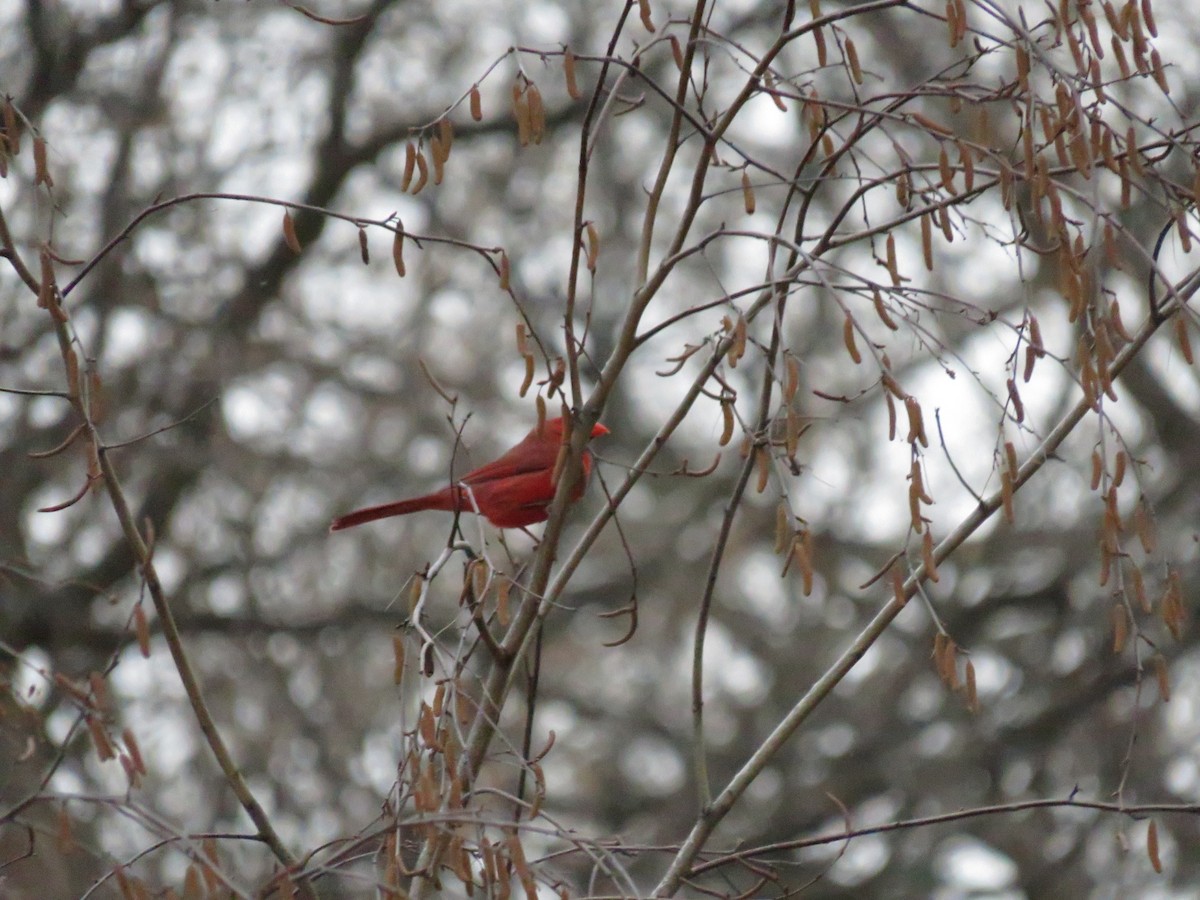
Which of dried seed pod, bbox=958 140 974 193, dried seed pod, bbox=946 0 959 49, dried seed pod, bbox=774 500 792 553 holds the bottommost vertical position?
dried seed pod, bbox=774 500 792 553

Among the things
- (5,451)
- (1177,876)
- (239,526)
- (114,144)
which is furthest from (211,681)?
(1177,876)

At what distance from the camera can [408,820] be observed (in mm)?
2334

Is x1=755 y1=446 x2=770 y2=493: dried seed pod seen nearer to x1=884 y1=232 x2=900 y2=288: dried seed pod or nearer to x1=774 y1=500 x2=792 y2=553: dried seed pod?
x1=774 y1=500 x2=792 y2=553: dried seed pod

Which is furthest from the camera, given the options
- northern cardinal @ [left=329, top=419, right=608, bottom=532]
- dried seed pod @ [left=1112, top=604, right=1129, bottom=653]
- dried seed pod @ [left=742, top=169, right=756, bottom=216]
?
northern cardinal @ [left=329, top=419, right=608, bottom=532]

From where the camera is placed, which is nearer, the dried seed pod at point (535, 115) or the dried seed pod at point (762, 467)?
the dried seed pod at point (762, 467)

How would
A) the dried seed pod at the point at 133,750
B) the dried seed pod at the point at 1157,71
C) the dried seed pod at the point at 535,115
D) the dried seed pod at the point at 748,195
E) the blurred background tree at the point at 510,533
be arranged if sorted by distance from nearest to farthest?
the dried seed pod at the point at 133,750 → the dried seed pod at the point at 1157,71 → the dried seed pod at the point at 535,115 → the dried seed pod at the point at 748,195 → the blurred background tree at the point at 510,533

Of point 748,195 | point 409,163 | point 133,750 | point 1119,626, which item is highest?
point 409,163

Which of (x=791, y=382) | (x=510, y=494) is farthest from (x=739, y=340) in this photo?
(x=510, y=494)

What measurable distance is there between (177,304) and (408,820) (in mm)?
7380

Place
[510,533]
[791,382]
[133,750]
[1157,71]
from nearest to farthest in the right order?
[133,750] → [791,382] → [1157,71] → [510,533]

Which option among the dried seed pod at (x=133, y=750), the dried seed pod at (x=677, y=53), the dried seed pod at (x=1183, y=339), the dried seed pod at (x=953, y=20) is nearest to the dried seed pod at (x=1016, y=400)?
the dried seed pod at (x=1183, y=339)

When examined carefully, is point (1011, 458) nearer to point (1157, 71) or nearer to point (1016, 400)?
point (1016, 400)

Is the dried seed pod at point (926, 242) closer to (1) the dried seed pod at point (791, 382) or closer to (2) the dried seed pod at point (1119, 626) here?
(1) the dried seed pod at point (791, 382)

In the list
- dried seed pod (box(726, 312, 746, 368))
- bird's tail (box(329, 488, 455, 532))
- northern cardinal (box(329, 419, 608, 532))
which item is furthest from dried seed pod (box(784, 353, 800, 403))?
bird's tail (box(329, 488, 455, 532))
